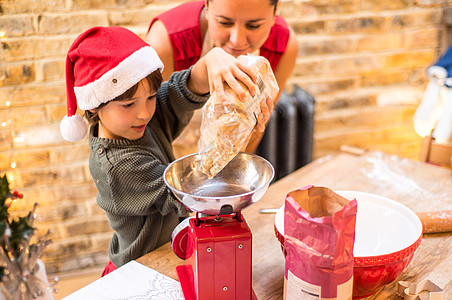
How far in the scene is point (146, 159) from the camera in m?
1.20

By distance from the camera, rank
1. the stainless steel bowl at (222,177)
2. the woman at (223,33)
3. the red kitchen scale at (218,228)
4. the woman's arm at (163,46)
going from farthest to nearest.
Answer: the woman's arm at (163,46), the woman at (223,33), the stainless steel bowl at (222,177), the red kitchen scale at (218,228)

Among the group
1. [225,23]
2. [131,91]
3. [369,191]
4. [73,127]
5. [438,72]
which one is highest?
[225,23]

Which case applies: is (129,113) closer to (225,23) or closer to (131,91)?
(131,91)

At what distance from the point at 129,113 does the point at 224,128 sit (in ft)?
1.00

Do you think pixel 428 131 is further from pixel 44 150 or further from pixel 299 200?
pixel 44 150

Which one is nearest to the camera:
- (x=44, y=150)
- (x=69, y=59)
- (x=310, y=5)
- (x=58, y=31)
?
(x=69, y=59)

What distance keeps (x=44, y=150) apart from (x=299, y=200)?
1.67 meters

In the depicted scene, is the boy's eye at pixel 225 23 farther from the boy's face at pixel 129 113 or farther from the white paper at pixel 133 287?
the white paper at pixel 133 287

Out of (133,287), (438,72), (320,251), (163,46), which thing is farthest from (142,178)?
(438,72)

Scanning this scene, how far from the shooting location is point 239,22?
1.43m

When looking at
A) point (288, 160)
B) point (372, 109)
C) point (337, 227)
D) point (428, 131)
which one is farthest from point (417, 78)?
point (337, 227)

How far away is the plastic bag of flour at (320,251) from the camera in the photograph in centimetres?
85

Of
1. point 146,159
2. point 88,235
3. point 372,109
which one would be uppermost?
point 146,159

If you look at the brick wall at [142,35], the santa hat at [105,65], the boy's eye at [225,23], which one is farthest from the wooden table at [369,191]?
the brick wall at [142,35]
